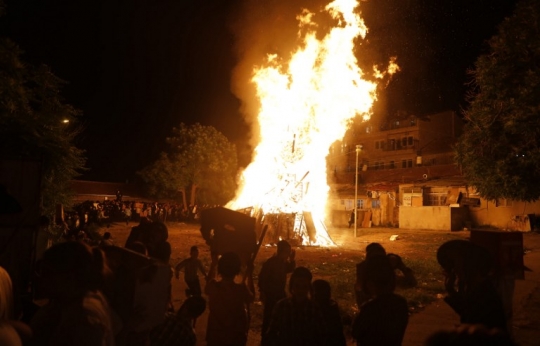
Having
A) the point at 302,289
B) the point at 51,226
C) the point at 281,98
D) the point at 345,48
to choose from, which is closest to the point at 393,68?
the point at 345,48

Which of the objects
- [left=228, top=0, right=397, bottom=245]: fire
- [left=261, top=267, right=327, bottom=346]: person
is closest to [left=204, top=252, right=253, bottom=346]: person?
[left=261, top=267, right=327, bottom=346]: person

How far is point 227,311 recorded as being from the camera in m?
4.20

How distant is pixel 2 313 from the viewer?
101 inches

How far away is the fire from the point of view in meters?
22.1

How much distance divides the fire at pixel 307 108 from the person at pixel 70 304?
1967cm

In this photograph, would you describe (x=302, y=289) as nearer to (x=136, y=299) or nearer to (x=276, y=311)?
(x=276, y=311)

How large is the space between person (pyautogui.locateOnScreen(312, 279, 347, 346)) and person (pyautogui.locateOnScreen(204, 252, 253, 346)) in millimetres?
769

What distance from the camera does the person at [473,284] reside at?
3.25 metres

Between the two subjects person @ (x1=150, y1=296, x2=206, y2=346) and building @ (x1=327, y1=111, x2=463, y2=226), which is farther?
building @ (x1=327, y1=111, x2=463, y2=226)

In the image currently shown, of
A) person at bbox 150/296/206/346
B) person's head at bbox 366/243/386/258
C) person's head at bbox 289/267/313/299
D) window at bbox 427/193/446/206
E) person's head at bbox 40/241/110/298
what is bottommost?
person at bbox 150/296/206/346

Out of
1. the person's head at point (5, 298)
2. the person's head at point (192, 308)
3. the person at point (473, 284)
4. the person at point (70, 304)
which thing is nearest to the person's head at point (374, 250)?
the person at point (473, 284)

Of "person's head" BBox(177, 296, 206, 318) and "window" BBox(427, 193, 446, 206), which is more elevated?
"window" BBox(427, 193, 446, 206)

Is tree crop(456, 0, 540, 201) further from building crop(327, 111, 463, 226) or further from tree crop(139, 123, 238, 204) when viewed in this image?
tree crop(139, 123, 238, 204)

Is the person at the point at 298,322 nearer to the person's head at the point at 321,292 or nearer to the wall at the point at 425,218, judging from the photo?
the person's head at the point at 321,292
